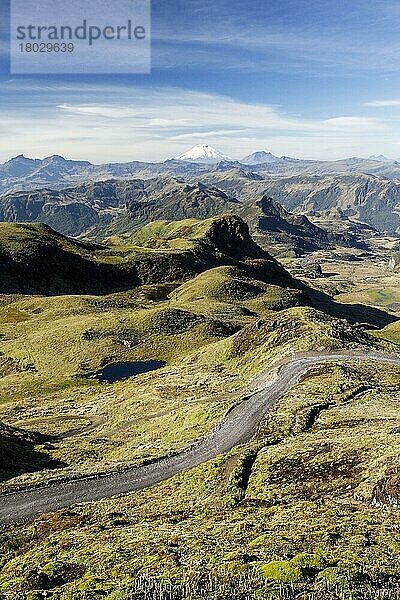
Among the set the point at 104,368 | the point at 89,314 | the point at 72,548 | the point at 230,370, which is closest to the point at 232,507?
the point at 72,548

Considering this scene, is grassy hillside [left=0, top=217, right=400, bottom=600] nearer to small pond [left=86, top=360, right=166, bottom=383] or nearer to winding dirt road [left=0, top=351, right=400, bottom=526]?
winding dirt road [left=0, top=351, right=400, bottom=526]

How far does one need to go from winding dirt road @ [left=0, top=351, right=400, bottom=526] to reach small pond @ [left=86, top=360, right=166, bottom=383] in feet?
131

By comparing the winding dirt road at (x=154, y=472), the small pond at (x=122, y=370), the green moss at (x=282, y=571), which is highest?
the green moss at (x=282, y=571)

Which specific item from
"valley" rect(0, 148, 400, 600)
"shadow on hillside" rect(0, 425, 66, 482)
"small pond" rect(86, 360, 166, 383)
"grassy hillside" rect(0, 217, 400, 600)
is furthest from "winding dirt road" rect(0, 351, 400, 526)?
"small pond" rect(86, 360, 166, 383)

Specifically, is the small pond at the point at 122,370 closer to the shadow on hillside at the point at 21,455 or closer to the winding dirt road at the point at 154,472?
the shadow on hillside at the point at 21,455

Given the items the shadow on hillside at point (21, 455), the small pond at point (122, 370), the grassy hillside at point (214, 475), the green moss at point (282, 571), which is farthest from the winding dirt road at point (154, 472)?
the small pond at point (122, 370)

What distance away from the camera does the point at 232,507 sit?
3822cm

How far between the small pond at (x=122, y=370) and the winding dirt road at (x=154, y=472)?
4002 cm

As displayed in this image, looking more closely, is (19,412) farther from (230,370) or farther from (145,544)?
(145,544)

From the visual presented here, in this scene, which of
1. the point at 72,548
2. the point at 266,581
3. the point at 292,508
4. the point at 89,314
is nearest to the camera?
the point at 266,581

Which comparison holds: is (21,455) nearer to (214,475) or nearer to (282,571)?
(214,475)

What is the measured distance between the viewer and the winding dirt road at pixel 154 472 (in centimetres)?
4147

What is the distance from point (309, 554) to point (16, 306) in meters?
158

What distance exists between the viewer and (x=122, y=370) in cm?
10769
